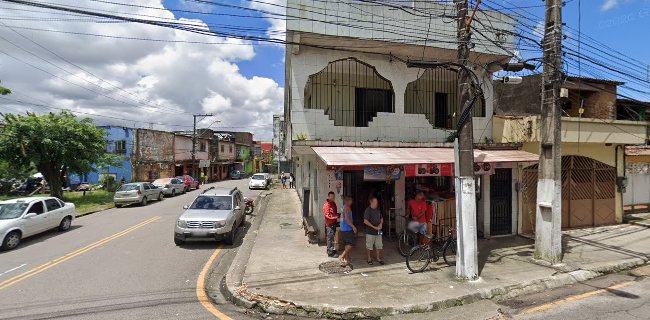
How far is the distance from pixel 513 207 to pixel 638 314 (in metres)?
5.93

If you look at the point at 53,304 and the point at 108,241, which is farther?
the point at 108,241

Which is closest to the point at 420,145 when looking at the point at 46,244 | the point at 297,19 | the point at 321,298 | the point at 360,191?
the point at 360,191

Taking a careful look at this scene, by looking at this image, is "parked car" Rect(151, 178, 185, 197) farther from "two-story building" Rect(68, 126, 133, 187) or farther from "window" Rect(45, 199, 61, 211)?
"window" Rect(45, 199, 61, 211)

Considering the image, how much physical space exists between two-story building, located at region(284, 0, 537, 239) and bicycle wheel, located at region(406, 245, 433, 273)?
2.01 meters

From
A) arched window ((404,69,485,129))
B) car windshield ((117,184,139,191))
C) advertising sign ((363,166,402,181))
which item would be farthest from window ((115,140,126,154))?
advertising sign ((363,166,402,181))

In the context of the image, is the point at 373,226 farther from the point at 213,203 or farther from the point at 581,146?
the point at 581,146

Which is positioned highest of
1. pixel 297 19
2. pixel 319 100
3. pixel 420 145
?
pixel 297 19

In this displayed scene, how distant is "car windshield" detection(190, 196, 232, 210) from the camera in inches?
436

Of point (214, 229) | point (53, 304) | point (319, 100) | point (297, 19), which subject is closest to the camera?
point (53, 304)

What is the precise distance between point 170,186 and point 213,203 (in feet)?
58.4

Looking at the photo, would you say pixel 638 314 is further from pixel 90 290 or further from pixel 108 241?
pixel 108 241

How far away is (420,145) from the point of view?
33.9ft

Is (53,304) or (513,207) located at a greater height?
(513,207)

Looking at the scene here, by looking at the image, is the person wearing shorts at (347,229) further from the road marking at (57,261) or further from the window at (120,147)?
the window at (120,147)
